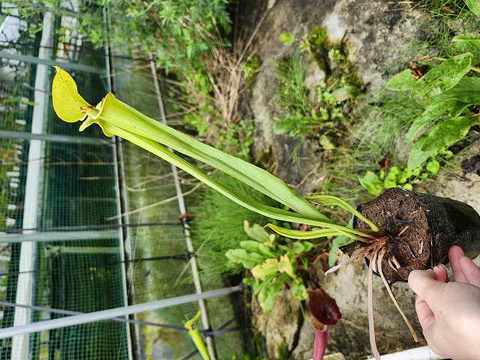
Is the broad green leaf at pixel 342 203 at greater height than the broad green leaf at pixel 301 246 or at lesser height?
lesser

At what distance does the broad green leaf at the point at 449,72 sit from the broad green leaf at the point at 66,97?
961mm

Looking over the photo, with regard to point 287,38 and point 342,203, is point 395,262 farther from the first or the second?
point 287,38

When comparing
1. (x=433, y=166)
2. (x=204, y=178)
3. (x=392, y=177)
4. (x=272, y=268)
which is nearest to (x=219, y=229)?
(x=272, y=268)

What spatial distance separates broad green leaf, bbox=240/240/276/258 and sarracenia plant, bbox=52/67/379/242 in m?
0.94

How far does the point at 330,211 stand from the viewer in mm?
1827

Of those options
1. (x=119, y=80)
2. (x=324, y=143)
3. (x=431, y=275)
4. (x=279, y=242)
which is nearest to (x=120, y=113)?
Result: (x=431, y=275)

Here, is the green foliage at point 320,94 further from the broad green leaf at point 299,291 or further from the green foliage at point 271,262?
the broad green leaf at point 299,291

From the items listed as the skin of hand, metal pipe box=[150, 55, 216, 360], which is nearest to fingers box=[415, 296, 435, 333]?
the skin of hand

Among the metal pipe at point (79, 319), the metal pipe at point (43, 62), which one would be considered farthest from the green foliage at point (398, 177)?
the metal pipe at point (43, 62)

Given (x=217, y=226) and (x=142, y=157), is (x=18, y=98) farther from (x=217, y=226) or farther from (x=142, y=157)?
(x=217, y=226)

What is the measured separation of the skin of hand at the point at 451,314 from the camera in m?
0.56

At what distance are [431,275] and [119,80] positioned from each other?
8.26ft

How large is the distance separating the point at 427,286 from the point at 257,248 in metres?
1.28

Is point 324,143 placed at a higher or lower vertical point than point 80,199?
lower
